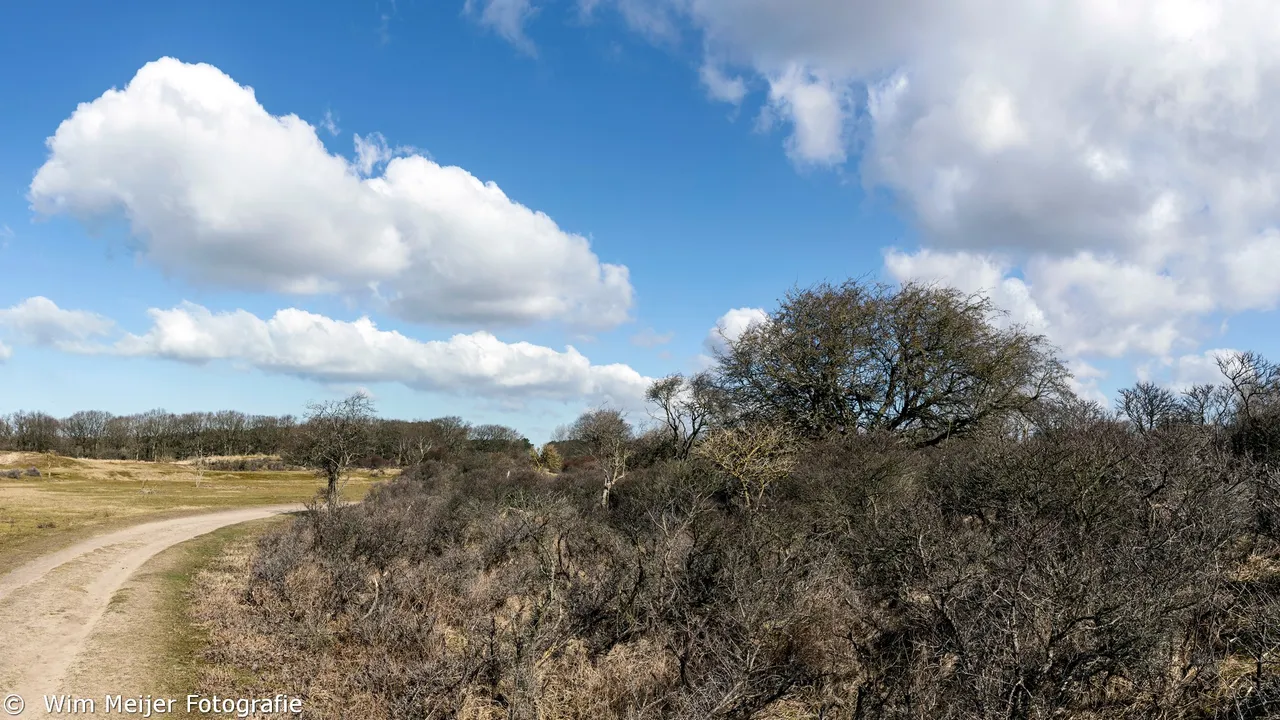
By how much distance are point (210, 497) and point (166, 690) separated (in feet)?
123

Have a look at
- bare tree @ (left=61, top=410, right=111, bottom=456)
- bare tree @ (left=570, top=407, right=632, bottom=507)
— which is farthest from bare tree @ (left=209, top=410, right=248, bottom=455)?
bare tree @ (left=570, top=407, right=632, bottom=507)

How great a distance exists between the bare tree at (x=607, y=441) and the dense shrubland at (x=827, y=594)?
3.35 meters

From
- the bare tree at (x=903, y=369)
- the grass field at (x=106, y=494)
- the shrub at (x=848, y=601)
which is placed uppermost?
the bare tree at (x=903, y=369)

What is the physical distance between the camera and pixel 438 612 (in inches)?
496

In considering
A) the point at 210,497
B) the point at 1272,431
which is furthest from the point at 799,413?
the point at 210,497

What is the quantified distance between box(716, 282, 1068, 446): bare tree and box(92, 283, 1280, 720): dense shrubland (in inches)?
258

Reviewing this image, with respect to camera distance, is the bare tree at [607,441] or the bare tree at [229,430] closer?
the bare tree at [607,441]

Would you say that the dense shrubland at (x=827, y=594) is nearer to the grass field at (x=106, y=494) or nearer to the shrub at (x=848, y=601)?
the shrub at (x=848, y=601)

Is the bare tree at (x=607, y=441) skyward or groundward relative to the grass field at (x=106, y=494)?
skyward

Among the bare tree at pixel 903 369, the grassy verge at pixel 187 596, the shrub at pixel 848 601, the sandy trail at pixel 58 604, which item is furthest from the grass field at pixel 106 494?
the bare tree at pixel 903 369

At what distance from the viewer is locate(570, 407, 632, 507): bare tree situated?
26.6 m

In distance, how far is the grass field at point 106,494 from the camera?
22828mm

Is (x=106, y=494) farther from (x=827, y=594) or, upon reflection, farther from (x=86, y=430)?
(x=86, y=430)

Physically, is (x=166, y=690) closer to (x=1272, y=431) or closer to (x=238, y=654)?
(x=238, y=654)
